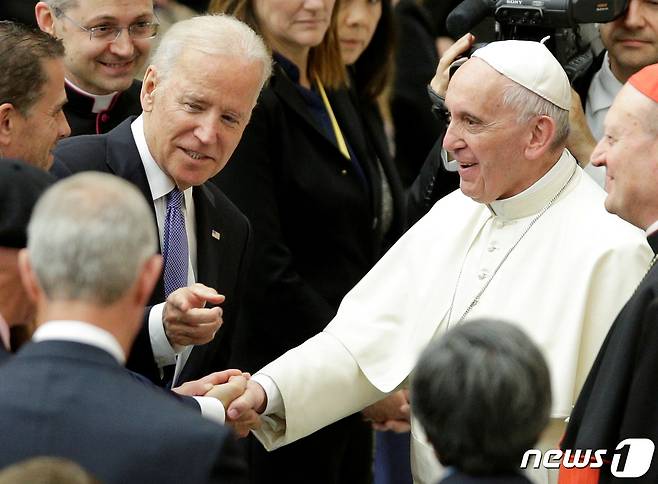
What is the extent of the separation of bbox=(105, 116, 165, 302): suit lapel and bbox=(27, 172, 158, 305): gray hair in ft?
4.79

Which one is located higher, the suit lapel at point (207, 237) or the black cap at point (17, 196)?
the black cap at point (17, 196)

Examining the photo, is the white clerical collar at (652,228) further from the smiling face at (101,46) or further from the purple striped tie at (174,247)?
the smiling face at (101,46)

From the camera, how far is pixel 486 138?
13.7ft

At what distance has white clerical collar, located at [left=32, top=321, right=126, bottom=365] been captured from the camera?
103 inches

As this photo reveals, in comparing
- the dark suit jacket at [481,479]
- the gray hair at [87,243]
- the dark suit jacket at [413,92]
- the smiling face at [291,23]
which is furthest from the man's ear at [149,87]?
the dark suit jacket at [413,92]

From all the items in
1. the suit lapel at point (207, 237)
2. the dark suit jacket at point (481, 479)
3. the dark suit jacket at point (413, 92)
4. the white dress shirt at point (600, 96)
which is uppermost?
the dark suit jacket at point (481, 479)

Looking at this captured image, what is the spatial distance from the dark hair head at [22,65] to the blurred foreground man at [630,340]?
1.58m

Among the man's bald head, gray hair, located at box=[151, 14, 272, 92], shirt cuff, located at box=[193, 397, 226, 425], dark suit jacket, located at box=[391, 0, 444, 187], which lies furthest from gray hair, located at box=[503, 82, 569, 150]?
dark suit jacket, located at box=[391, 0, 444, 187]

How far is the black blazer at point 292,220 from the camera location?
→ 4969 mm

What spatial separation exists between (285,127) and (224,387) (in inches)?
54.6

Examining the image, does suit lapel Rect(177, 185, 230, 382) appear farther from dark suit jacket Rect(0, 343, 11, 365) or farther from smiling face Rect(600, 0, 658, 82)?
smiling face Rect(600, 0, 658, 82)

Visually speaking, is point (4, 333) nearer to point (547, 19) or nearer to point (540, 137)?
point (540, 137)

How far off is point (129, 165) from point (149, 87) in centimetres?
27

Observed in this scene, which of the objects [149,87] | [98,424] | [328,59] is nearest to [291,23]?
[328,59]
